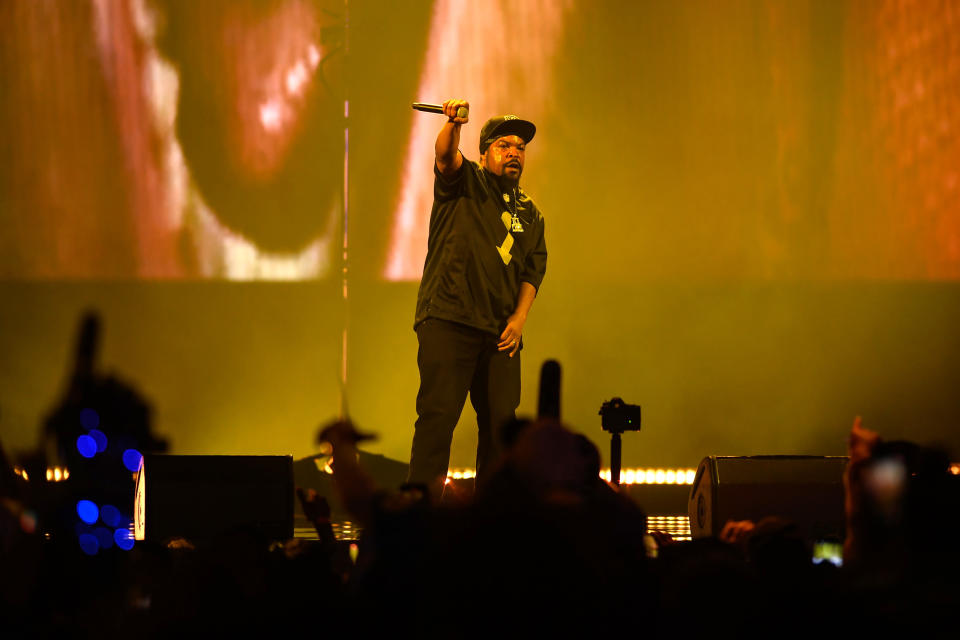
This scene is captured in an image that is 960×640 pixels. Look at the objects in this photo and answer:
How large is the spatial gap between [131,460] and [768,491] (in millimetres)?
3056

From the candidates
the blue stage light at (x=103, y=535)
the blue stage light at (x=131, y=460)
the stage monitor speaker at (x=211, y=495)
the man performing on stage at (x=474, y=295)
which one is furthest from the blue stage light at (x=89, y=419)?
the man performing on stage at (x=474, y=295)

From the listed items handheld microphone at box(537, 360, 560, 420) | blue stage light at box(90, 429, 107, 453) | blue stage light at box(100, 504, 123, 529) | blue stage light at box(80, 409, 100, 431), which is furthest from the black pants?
blue stage light at box(80, 409, 100, 431)

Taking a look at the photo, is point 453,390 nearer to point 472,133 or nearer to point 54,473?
point 472,133

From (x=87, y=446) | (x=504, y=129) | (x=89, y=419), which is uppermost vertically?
(x=504, y=129)

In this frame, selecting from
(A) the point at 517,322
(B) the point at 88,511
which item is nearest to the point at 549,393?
(A) the point at 517,322

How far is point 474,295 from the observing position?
3770 millimetres

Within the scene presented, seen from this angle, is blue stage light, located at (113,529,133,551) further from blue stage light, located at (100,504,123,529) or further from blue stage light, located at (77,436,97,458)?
blue stage light, located at (77,436,97,458)

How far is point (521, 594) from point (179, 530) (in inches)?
85.9

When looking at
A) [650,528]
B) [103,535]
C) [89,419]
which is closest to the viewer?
[103,535]

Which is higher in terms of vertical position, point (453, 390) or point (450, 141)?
point (450, 141)

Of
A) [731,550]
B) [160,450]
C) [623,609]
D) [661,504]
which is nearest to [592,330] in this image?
[661,504]

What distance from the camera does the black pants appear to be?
144 inches

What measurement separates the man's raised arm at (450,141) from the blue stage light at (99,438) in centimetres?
251

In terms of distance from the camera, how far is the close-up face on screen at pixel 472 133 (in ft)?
19.1
